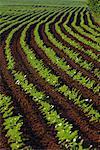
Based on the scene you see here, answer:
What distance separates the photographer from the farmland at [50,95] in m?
11.1

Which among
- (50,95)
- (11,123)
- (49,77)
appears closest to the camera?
(11,123)

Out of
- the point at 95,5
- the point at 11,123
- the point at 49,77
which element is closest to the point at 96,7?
the point at 95,5

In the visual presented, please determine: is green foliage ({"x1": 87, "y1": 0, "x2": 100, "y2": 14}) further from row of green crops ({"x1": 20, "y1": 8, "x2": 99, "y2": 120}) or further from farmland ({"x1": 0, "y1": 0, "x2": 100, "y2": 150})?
row of green crops ({"x1": 20, "y1": 8, "x2": 99, "y2": 120})

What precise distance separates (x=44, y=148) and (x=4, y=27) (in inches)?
1020

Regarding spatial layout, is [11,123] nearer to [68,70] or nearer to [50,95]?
[50,95]

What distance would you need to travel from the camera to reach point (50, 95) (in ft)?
48.0

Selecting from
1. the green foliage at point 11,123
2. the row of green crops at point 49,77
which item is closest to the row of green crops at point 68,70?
the row of green crops at point 49,77

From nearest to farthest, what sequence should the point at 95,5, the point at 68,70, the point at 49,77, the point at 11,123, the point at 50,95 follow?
the point at 11,123 < the point at 50,95 < the point at 49,77 < the point at 68,70 < the point at 95,5

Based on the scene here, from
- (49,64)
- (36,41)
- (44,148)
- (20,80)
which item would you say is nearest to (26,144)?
(44,148)

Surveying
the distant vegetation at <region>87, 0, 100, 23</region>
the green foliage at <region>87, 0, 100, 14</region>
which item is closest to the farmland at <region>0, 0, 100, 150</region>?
the distant vegetation at <region>87, 0, 100, 23</region>

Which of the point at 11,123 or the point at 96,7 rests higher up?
the point at 11,123

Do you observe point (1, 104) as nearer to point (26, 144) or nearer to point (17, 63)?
point (26, 144)

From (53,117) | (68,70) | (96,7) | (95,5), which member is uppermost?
(53,117)

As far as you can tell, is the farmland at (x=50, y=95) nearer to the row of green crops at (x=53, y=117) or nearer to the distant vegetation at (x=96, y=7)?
the row of green crops at (x=53, y=117)
